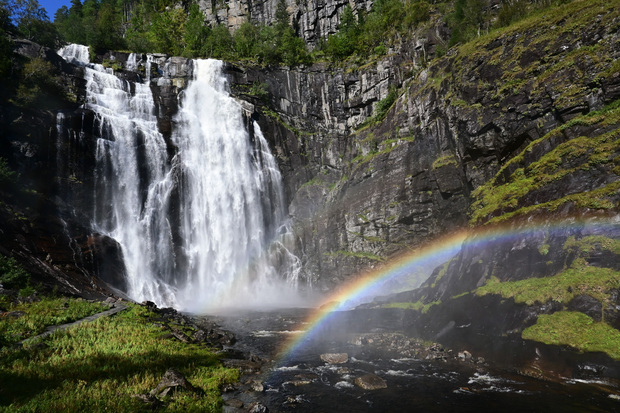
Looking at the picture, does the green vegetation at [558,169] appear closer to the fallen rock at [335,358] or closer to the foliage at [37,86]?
the fallen rock at [335,358]

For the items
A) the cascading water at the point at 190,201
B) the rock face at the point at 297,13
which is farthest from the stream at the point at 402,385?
the rock face at the point at 297,13

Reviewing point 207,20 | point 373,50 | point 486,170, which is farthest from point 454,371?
point 207,20

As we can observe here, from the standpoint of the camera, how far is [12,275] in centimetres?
2027

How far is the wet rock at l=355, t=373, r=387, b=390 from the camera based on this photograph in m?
12.1

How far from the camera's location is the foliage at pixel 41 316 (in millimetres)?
12258

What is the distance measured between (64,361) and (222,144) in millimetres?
40265

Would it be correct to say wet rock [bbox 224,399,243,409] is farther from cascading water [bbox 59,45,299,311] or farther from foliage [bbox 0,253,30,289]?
cascading water [bbox 59,45,299,311]

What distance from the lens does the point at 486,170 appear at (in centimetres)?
2973

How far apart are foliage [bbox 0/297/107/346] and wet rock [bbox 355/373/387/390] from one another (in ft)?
40.3

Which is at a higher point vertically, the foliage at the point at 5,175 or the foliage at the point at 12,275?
the foliage at the point at 5,175

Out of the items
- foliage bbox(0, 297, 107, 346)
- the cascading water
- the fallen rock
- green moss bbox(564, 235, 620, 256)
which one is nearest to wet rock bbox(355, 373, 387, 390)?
the fallen rock

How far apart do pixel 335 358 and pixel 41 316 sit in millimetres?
13568

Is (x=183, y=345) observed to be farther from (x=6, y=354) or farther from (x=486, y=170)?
(x=486, y=170)

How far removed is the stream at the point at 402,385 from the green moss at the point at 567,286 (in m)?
3.45
